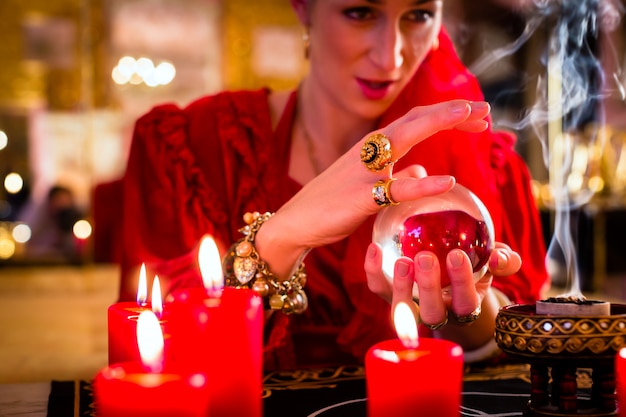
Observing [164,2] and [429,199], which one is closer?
[429,199]

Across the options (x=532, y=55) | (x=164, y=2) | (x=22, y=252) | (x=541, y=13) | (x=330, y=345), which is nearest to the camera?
(x=330, y=345)

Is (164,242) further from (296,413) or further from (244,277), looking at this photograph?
(296,413)

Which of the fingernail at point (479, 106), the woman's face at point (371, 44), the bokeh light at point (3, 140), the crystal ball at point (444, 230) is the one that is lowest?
the crystal ball at point (444, 230)

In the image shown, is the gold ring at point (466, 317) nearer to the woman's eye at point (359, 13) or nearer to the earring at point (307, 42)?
the woman's eye at point (359, 13)

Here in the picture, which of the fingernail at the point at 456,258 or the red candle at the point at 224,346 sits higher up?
the fingernail at the point at 456,258

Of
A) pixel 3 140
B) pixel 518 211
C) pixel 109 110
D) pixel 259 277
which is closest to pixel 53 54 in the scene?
pixel 109 110

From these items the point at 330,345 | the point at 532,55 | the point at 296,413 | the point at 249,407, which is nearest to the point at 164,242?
the point at 330,345

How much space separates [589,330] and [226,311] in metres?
0.34

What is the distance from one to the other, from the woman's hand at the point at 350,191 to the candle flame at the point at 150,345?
1.19 ft

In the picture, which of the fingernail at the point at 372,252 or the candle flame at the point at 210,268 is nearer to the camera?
the candle flame at the point at 210,268

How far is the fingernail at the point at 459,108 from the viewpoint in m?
0.84

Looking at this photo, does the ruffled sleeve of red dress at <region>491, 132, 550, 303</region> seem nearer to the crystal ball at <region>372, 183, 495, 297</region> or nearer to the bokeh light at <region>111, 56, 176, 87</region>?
the crystal ball at <region>372, 183, 495, 297</region>

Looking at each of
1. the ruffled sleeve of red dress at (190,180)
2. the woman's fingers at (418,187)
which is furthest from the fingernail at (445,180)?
the ruffled sleeve of red dress at (190,180)

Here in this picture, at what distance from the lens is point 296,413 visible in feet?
2.81
